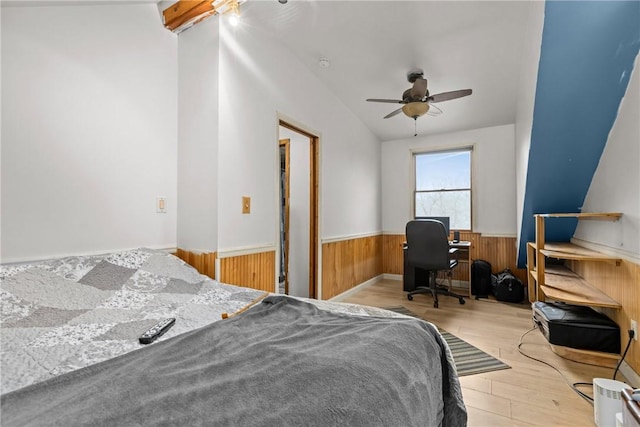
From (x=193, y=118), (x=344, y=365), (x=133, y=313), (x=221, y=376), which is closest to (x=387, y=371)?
(x=344, y=365)

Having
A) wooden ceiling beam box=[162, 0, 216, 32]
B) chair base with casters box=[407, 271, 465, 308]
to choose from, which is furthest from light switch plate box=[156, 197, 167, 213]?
chair base with casters box=[407, 271, 465, 308]

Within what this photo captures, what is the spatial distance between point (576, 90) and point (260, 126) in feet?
7.86

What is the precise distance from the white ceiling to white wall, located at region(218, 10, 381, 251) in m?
0.20

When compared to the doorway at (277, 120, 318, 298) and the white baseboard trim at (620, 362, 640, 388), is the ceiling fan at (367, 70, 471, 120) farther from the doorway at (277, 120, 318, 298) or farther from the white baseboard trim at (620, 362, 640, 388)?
the white baseboard trim at (620, 362, 640, 388)

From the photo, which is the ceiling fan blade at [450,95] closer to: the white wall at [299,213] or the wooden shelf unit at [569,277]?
the wooden shelf unit at [569,277]

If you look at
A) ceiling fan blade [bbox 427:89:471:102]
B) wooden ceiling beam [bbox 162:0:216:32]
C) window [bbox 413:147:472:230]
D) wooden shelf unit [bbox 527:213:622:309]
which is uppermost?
wooden ceiling beam [bbox 162:0:216:32]

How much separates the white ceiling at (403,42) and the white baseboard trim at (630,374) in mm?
2663

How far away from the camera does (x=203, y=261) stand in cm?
211

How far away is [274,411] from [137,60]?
246 centimetres

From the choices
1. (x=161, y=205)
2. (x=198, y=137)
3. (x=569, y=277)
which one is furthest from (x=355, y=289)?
(x=198, y=137)

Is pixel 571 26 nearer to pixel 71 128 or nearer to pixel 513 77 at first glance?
pixel 513 77

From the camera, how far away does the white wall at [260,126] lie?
215 cm

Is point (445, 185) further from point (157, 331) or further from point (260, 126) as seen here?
point (157, 331)

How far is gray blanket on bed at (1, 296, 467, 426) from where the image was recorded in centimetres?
61
